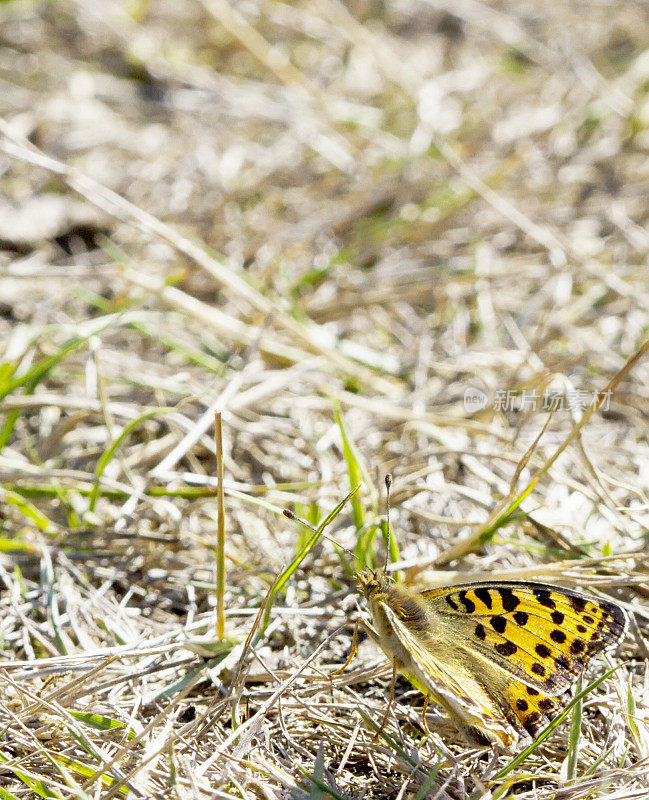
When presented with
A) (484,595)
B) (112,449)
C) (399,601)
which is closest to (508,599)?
(484,595)

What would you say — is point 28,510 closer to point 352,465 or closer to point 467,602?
point 352,465

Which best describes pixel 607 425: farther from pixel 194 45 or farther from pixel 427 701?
pixel 194 45

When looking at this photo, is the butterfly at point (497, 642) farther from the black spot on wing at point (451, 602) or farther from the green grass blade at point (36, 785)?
the green grass blade at point (36, 785)

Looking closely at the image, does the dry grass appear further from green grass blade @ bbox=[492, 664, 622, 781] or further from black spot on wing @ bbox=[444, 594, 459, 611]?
black spot on wing @ bbox=[444, 594, 459, 611]

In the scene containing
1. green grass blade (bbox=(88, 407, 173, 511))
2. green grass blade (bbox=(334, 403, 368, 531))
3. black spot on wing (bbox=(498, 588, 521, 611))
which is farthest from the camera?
green grass blade (bbox=(88, 407, 173, 511))

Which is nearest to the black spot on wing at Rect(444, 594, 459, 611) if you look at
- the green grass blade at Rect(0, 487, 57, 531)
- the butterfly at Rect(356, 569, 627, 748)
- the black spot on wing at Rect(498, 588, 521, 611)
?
the butterfly at Rect(356, 569, 627, 748)

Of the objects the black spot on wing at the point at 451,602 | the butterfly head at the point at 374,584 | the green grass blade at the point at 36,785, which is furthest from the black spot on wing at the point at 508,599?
the green grass blade at the point at 36,785
